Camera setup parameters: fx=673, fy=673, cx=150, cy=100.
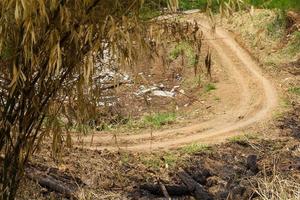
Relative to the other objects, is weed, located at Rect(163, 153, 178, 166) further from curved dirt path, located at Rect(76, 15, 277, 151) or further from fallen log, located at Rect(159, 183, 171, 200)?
fallen log, located at Rect(159, 183, 171, 200)

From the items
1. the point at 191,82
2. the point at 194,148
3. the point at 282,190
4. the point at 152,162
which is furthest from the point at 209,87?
the point at 282,190

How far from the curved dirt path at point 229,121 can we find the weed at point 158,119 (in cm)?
38

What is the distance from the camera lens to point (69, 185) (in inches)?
295

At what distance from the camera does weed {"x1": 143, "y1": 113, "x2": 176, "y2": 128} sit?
35.6 ft

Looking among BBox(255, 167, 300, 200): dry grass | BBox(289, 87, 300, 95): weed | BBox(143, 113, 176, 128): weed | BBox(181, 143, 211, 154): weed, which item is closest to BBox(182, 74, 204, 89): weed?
BBox(289, 87, 300, 95): weed

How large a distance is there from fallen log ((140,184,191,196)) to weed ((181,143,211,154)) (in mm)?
1348

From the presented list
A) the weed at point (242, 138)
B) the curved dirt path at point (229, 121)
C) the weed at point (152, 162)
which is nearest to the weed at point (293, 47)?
the curved dirt path at point (229, 121)

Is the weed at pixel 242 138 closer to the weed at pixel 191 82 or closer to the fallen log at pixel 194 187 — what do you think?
the fallen log at pixel 194 187

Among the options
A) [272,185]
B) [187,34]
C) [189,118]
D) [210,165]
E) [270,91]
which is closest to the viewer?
[187,34]

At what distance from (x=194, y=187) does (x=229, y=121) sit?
3143mm

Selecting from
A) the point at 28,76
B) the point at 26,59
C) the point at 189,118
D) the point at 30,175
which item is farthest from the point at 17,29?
the point at 189,118

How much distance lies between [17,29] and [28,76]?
0.55 m

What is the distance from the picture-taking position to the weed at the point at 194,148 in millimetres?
9273

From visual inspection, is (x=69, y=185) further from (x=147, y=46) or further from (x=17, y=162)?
(x=147, y=46)
